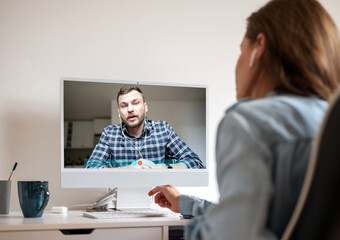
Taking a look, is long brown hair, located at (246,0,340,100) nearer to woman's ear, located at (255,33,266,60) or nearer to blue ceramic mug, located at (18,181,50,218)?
woman's ear, located at (255,33,266,60)

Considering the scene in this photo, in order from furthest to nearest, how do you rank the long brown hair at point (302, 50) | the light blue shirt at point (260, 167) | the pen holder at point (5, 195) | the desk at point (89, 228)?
the pen holder at point (5, 195) → the desk at point (89, 228) → the long brown hair at point (302, 50) → the light blue shirt at point (260, 167)

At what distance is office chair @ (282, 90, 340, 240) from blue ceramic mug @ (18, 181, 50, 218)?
1.28m

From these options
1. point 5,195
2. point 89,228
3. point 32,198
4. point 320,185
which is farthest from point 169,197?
point 320,185

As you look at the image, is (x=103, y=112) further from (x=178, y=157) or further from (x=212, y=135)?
(x=212, y=135)

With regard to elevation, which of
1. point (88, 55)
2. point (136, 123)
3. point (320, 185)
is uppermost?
point (88, 55)

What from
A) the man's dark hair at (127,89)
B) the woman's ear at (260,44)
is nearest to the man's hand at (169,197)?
the man's dark hair at (127,89)

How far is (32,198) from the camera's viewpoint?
1.69 m

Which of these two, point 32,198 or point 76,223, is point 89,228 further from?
point 32,198

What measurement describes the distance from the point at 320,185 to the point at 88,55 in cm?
175

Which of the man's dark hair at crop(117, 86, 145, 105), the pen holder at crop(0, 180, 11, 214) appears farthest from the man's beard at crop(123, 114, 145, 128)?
the pen holder at crop(0, 180, 11, 214)

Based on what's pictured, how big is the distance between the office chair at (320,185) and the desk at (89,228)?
98cm

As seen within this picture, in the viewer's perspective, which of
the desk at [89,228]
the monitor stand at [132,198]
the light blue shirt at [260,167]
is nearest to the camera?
the light blue shirt at [260,167]

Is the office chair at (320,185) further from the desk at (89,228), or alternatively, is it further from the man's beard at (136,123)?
the man's beard at (136,123)

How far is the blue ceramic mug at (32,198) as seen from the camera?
5.53ft
